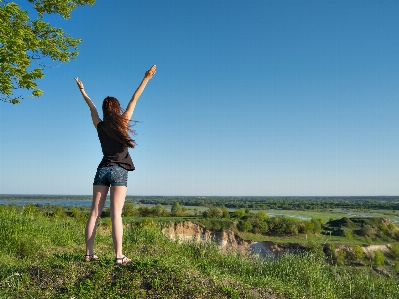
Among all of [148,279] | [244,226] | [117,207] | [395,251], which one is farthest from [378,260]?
[117,207]

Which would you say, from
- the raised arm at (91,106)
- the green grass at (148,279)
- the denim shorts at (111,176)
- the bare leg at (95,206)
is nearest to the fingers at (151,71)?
the raised arm at (91,106)

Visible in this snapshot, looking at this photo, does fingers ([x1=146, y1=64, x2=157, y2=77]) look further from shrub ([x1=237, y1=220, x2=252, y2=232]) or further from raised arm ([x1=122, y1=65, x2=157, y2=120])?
shrub ([x1=237, y1=220, x2=252, y2=232])

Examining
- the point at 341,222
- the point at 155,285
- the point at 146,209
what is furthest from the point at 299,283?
the point at 341,222

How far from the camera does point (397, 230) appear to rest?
5078cm

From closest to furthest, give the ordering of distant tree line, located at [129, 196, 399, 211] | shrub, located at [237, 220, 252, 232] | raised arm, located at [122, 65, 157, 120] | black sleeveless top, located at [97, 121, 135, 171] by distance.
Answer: black sleeveless top, located at [97, 121, 135, 171] < raised arm, located at [122, 65, 157, 120] < shrub, located at [237, 220, 252, 232] < distant tree line, located at [129, 196, 399, 211]

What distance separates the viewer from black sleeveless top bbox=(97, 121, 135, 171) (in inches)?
174

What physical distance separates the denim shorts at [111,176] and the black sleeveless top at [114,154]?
6 cm

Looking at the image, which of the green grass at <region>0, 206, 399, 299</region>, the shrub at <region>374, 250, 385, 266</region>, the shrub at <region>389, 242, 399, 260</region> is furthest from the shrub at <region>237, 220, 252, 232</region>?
the green grass at <region>0, 206, 399, 299</region>

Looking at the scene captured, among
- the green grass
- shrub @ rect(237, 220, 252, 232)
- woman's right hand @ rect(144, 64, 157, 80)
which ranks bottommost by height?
shrub @ rect(237, 220, 252, 232)

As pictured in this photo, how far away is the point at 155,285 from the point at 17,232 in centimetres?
561

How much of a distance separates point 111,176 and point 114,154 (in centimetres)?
31

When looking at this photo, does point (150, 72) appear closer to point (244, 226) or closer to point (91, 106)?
point (91, 106)

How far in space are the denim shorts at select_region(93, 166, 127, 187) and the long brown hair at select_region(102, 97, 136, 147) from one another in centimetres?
35

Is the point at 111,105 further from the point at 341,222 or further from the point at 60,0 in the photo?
→ the point at 341,222
